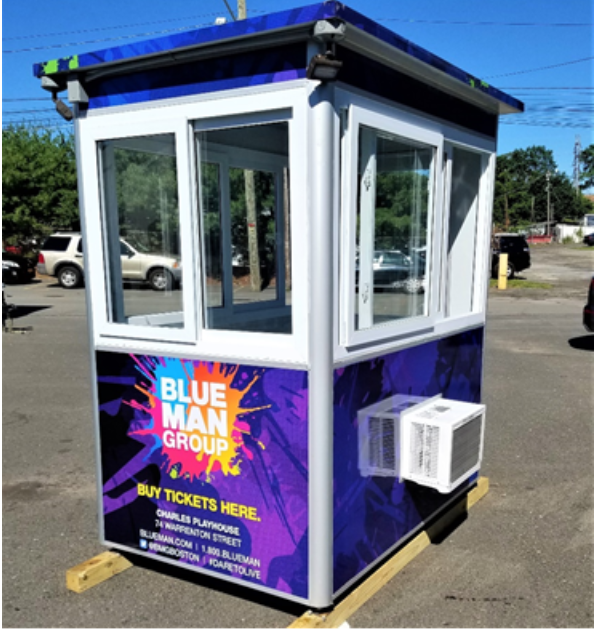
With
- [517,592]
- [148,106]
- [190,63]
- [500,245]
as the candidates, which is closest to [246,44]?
[190,63]

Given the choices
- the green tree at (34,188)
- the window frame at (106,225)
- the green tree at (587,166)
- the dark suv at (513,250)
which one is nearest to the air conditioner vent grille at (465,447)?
the window frame at (106,225)

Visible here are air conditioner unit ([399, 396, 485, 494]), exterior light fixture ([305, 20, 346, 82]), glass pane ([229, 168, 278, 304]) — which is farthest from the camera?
glass pane ([229, 168, 278, 304])

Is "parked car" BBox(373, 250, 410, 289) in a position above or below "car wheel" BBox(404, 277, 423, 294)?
above

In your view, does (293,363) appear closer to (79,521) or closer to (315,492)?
(315,492)

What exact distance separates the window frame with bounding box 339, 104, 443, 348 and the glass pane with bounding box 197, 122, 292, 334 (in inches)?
23.6

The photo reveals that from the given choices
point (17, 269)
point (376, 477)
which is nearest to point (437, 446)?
point (376, 477)

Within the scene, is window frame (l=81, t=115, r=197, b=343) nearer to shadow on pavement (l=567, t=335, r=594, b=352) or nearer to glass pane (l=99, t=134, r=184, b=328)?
glass pane (l=99, t=134, r=184, b=328)

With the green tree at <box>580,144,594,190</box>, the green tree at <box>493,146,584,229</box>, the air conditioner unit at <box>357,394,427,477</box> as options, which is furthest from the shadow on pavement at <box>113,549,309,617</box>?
the green tree at <box>580,144,594,190</box>

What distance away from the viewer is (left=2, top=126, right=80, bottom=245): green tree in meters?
22.5

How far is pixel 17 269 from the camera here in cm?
1972

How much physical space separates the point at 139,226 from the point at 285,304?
0.91 m

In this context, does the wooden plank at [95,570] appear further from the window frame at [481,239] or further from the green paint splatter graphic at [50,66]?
the green paint splatter graphic at [50,66]

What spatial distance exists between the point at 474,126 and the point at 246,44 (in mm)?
1605

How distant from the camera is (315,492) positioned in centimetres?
246
